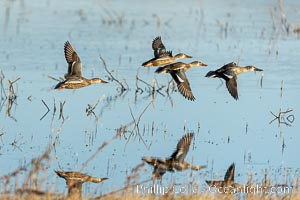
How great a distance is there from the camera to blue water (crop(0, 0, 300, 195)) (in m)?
9.68

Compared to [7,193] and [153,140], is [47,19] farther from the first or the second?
[7,193]

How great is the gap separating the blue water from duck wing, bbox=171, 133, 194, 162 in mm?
89

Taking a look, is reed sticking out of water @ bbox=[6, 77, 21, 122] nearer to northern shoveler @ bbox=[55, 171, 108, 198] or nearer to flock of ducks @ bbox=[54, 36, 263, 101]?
flock of ducks @ bbox=[54, 36, 263, 101]

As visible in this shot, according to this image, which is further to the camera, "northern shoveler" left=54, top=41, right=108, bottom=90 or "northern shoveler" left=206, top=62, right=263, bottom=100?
"northern shoveler" left=206, top=62, right=263, bottom=100

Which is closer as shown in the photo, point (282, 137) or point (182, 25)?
point (282, 137)

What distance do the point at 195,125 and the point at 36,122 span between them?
1.95 m

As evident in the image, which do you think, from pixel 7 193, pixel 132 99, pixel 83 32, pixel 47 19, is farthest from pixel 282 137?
pixel 47 19

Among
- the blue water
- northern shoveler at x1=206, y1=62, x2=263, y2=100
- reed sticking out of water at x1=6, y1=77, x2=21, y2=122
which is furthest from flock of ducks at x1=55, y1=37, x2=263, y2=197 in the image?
reed sticking out of water at x1=6, y1=77, x2=21, y2=122

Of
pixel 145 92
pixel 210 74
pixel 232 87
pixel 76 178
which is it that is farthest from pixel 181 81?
pixel 76 178

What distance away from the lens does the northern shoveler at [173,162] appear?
9.12m

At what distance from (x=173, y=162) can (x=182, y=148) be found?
0.68 meters

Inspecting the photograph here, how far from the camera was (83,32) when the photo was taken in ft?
58.2

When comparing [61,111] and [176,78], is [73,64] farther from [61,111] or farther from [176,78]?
[176,78]

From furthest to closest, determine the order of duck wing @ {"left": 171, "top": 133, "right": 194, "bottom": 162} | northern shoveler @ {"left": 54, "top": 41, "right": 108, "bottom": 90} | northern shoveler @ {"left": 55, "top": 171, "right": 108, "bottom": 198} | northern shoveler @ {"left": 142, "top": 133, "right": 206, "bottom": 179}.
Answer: northern shoveler @ {"left": 54, "top": 41, "right": 108, "bottom": 90} → duck wing @ {"left": 171, "top": 133, "right": 194, "bottom": 162} → northern shoveler @ {"left": 142, "top": 133, "right": 206, "bottom": 179} → northern shoveler @ {"left": 55, "top": 171, "right": 108, "bottom": 198}
